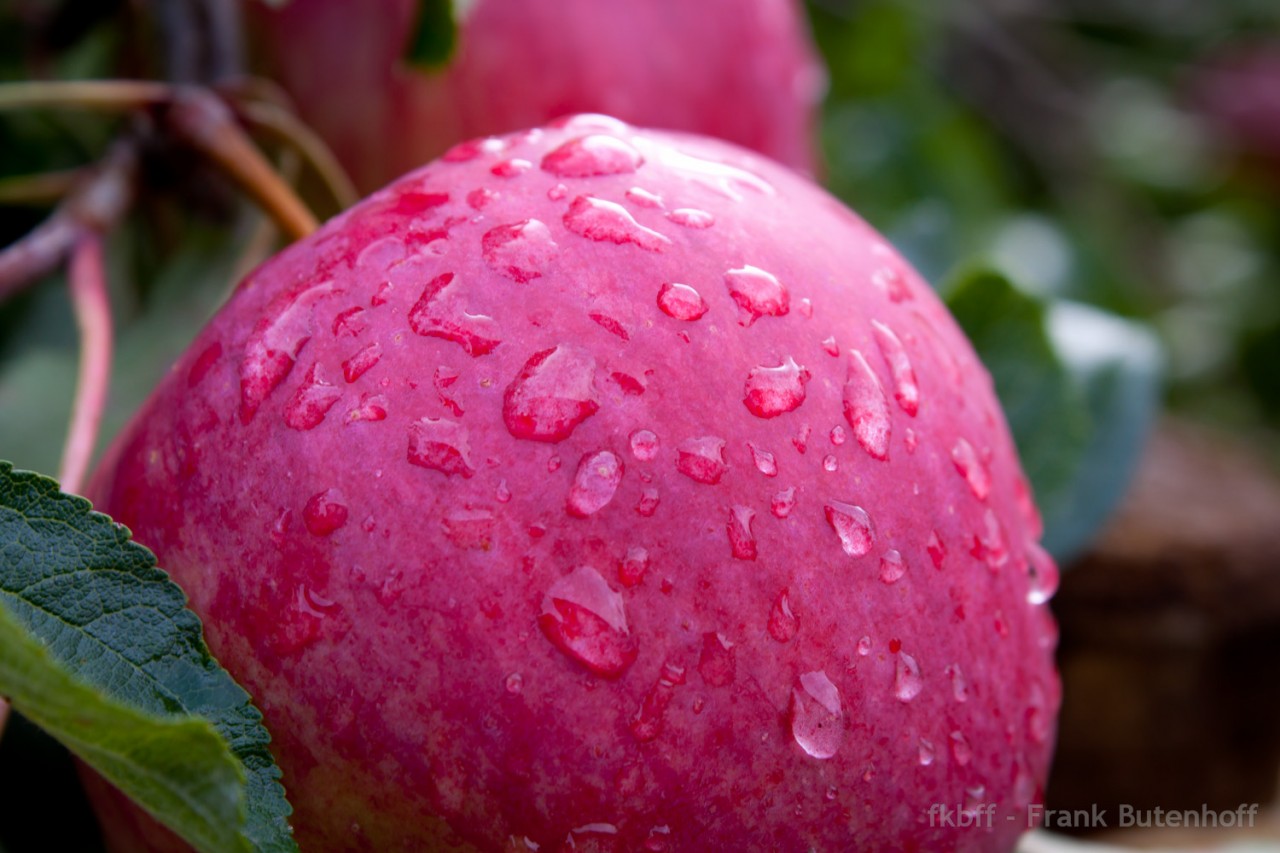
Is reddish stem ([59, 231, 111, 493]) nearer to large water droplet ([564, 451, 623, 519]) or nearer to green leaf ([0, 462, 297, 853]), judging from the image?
green leaf ([0, 462, 297, 853])

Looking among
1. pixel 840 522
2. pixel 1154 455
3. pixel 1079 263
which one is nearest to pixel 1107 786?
pixel 1154 455

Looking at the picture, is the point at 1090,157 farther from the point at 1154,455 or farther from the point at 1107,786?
the point at 1107,786

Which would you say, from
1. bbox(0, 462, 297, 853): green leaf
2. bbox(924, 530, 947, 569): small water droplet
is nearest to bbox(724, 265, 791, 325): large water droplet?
bbox(924, 530, 947, 569): small water droplet

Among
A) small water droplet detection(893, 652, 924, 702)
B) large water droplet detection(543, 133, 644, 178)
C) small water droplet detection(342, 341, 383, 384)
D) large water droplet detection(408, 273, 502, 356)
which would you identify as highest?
large water droplet detection(543, 133, 644, 178)

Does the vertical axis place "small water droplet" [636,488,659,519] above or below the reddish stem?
above

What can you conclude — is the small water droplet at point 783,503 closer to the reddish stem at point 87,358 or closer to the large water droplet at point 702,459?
the large water droplet at point 702,459

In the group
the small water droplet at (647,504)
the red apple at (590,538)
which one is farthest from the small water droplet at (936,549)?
the small water droplet at (647,504)
